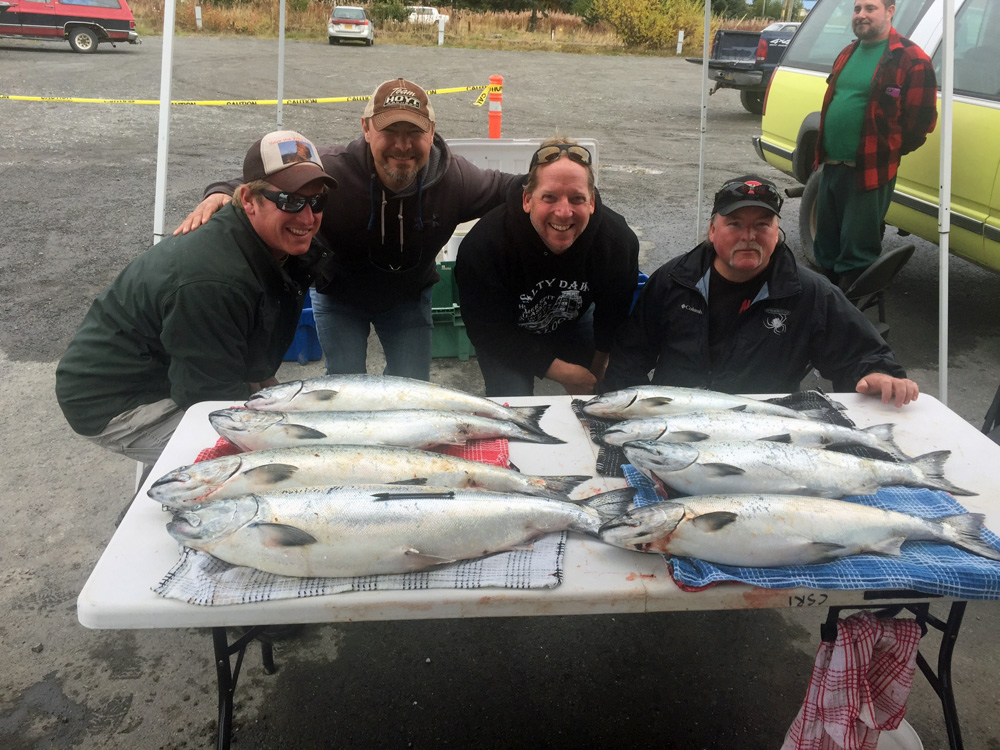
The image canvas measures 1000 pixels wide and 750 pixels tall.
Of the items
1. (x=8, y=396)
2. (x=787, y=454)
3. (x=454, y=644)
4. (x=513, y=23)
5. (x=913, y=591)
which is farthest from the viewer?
(x=513, y=23)

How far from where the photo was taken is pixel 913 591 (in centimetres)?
193

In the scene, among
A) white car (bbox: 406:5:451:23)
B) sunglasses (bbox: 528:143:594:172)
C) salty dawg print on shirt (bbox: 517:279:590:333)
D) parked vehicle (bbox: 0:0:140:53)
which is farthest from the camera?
white car (bbox: 406:5:451:23)

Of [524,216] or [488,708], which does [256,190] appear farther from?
[488,708]

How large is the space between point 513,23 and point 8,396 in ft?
126

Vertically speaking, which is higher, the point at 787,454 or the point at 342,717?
the point at 787,454

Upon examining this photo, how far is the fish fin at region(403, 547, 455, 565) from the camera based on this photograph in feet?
6.26

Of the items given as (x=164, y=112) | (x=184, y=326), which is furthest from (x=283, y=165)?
(x=164, y=112)

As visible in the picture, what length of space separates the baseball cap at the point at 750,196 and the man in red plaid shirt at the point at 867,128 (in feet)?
9.89

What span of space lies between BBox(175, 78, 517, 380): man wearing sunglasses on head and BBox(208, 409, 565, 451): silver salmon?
109 cm

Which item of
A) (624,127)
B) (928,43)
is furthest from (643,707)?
(624,127)

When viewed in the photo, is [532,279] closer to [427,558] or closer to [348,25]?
[427,558]

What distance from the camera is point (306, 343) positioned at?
214 inches

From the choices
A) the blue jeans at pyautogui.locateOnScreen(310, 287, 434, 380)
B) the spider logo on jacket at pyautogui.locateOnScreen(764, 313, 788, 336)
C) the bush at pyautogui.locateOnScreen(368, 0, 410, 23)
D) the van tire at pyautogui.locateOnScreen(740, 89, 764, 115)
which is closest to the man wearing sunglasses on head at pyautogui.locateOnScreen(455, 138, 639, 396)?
the blue jeans at pyautogui.locateOnScreen(310, 287, 434, 380)

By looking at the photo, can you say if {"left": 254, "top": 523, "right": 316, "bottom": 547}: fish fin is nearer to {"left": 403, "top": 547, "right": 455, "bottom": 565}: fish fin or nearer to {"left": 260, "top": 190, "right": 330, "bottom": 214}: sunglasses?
{"left": 403, "top": 547, "right": 455, "bottom": 565}: fish fin
